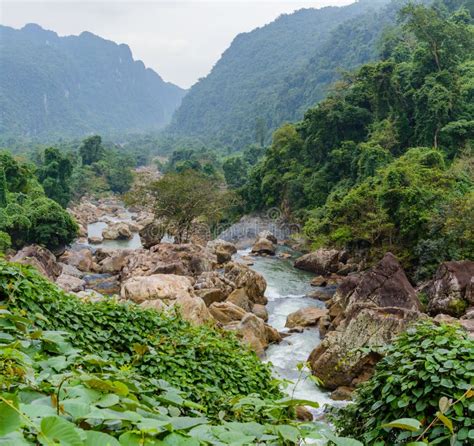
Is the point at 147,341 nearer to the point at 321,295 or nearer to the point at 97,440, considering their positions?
the point at 97,440

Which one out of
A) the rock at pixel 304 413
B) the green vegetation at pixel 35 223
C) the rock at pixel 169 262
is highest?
the green vegetation at pixel 35 223

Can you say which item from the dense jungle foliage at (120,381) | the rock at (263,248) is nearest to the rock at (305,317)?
the dense jungle foliage at (120,381)

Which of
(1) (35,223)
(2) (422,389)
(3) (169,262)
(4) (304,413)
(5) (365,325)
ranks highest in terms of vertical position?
(2) (422,389)

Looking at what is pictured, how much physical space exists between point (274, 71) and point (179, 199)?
109m

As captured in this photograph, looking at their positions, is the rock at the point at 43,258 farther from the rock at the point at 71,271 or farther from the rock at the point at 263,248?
the rock at the point at 263,248

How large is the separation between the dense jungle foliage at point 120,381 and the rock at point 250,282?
32.3ft

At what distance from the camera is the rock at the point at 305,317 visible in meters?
15.2

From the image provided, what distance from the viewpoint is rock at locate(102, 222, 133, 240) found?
3503 cm

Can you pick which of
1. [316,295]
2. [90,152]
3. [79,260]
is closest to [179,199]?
[79,260]

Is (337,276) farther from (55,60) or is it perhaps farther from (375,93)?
(55,60)

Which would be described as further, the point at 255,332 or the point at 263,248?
the point at 263,248

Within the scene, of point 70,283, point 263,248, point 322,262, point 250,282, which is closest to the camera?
point 250,282

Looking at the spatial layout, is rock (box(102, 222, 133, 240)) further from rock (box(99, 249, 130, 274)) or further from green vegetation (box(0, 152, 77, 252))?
rock (box(99, 249, 130, 274))

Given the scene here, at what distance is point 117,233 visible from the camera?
35312 millimetres
